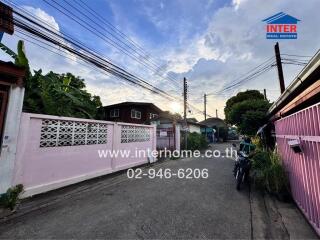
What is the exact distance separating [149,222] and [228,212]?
67.2 inches

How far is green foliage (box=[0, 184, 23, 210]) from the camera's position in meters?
3.83

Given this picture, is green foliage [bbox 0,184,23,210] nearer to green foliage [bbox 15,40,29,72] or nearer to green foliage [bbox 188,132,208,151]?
green foliage [bbox 15,40,29,72]

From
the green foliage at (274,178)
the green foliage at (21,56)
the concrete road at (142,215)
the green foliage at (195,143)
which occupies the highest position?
the green foliage at (21,56)

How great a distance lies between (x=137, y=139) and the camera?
908 centimetres

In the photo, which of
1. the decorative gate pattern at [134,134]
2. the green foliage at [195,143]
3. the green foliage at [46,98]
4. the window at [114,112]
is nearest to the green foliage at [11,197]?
the green foliage at [46,98]

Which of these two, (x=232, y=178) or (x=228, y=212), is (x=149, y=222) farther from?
(x=232, y=178)

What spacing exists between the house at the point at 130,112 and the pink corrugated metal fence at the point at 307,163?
2215 cm

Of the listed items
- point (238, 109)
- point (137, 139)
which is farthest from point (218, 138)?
point (137, 139)

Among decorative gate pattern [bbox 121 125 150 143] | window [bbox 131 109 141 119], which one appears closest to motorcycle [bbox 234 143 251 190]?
decorative gate pattern [bbox 121 125 150 143]

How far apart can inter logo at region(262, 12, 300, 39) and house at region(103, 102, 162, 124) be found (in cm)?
1904

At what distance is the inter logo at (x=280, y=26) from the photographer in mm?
7437

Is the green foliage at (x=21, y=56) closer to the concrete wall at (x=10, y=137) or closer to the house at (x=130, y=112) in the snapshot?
the concrete wall at (x=10, y=137)

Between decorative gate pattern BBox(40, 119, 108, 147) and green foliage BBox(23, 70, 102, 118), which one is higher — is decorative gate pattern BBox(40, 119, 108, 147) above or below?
below

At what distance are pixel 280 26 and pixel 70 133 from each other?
9.13m
